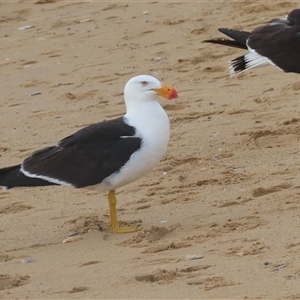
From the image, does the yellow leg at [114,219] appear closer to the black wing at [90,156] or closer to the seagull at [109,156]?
the seagull at [109,156]

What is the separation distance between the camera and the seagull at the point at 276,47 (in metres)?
8.72

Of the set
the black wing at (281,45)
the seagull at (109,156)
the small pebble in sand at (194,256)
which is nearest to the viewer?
the small pebble in sand at (194,256)

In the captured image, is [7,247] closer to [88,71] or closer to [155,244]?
[155,244]

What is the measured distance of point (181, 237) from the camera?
5.83 meters

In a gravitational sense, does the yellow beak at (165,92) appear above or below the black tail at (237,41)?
above

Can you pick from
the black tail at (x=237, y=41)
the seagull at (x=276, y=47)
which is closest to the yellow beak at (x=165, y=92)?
the seagull at (x=276, y=47)

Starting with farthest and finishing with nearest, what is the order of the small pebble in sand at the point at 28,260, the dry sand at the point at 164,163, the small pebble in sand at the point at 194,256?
the small pebble in sand at the point at 28,260 < the small pebble in sand at the point at 194,256 < the dry sand at the point at 164,163

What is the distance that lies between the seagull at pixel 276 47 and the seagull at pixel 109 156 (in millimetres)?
2431

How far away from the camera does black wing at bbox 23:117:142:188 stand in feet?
20.6

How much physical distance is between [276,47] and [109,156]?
9.81 feet

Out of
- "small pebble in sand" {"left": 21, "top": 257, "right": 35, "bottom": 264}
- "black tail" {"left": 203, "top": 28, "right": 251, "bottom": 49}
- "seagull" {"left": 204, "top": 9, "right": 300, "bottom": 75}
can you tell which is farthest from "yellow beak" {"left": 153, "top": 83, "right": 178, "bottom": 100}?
"black tail" {"left": 203, "top": 28, "right": 251, "bottom": 49}

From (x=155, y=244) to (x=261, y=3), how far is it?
6.03 meters

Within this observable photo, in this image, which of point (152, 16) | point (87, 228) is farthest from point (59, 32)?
point (87, 228)

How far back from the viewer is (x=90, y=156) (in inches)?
251
